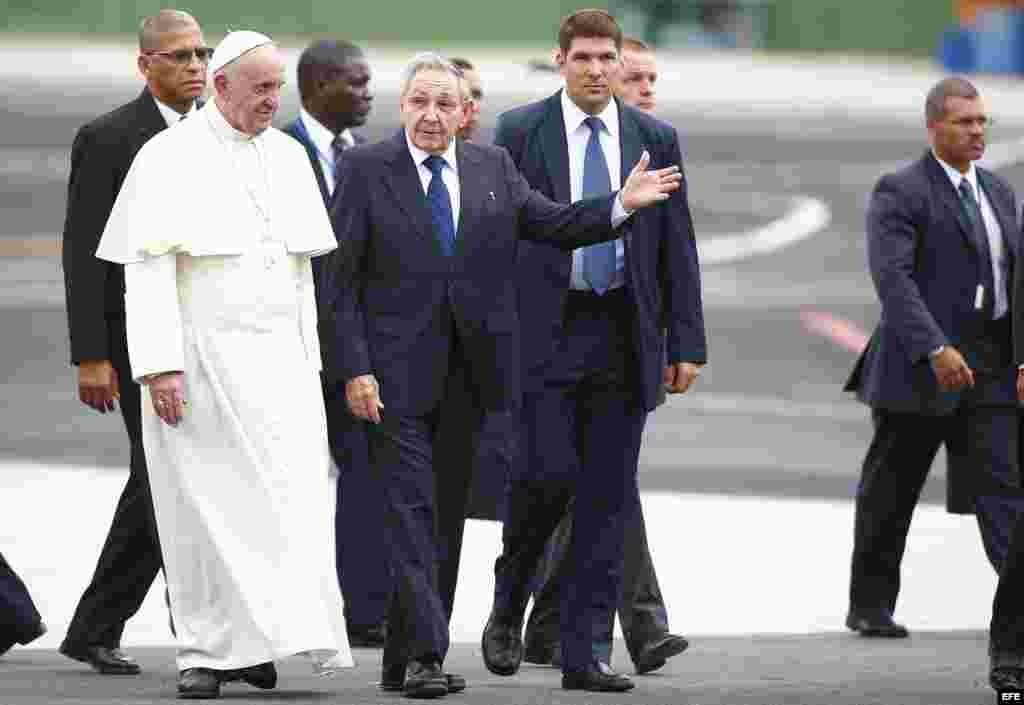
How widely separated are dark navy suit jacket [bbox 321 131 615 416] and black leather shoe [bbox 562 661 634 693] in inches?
33.3

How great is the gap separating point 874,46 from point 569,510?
43.5 metres

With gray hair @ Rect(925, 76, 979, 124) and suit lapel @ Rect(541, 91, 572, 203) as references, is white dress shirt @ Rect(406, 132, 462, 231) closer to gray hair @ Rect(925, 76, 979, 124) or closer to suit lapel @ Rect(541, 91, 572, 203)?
suit lapel @ Rect(541, 91, 572, 203)

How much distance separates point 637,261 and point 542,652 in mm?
1570

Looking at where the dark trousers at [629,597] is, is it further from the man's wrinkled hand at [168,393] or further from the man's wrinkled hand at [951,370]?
the man's wrinkled hand at [168,393]

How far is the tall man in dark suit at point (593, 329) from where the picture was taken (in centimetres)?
817

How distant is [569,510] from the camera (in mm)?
8875

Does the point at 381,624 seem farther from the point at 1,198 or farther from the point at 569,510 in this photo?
the point at 1,198

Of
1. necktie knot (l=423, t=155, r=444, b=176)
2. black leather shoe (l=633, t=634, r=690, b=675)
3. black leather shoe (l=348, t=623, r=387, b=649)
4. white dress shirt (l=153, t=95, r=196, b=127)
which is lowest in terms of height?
black leather shoe (l=348, t=623, r=387, b=649)

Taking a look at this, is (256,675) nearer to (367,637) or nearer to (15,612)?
(15,612)

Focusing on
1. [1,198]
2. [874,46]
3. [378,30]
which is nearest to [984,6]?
[874,46]

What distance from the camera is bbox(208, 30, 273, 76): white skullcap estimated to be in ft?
25.2

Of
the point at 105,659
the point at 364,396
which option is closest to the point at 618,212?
the point at 364,396

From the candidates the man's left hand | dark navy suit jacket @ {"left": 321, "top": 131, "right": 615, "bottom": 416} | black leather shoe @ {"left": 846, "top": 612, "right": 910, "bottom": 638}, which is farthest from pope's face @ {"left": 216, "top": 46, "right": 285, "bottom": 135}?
black leather shoe @ {"left": 846, "top": 612, "right": 910, "bottom": 638}

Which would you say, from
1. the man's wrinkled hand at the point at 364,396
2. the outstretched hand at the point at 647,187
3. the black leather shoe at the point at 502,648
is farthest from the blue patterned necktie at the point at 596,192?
the black leather shoe at the point at 502,648
